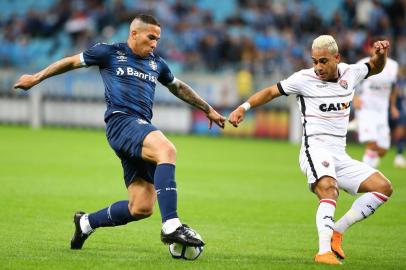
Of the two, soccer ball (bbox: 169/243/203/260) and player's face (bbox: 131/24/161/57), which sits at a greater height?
player's face (bbox: 131/24/161/57)

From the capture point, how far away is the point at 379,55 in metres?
9.38

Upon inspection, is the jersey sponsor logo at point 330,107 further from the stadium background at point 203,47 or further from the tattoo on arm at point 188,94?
the stadium background at point 203,47

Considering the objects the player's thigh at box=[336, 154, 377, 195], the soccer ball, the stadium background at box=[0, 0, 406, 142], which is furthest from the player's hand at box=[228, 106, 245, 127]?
the stadium background at box=[0, 0, 406, 142]

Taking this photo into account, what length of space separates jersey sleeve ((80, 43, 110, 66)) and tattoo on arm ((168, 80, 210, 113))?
0.95 metres

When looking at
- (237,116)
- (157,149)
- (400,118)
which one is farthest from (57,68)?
(400,118)

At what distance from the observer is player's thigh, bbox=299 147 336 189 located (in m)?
8.80

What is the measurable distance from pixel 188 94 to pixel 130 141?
1423 mm

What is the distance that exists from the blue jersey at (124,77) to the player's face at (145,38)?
0.34ft

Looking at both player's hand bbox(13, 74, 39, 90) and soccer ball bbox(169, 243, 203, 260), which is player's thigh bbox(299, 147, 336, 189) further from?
player's hand bbox(13, 74, 39, 90)

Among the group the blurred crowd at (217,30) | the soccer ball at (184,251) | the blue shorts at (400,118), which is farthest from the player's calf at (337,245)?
the blurred crowd at (217,30)

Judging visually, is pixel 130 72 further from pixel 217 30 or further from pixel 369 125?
pixel 217 30

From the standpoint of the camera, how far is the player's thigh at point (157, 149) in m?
8.21

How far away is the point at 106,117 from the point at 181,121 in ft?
68.7

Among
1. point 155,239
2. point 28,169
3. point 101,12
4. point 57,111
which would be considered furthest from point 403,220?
point 101,12
